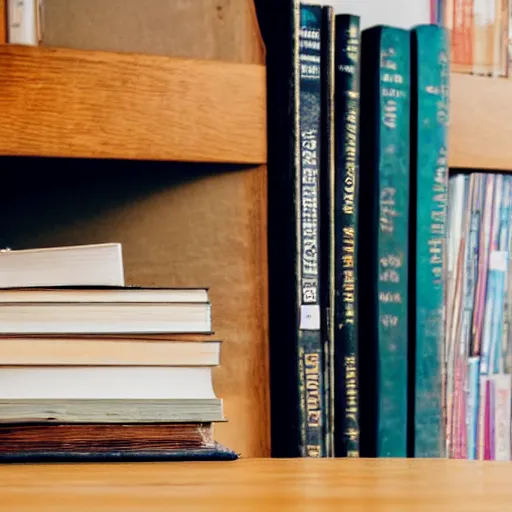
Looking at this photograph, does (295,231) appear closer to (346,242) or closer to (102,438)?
(346,242)

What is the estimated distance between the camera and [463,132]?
102 centimetres

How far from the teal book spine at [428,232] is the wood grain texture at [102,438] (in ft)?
1.01

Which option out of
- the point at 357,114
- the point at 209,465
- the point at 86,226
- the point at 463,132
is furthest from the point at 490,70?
the point at 209,465

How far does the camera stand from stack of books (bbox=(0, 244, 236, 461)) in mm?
673

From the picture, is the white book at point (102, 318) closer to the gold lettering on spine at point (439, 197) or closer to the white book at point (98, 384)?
the white book at point (98, 384)

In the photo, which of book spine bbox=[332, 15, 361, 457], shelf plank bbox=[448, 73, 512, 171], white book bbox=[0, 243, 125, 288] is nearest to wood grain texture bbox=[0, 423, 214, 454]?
white book bbox=[0, 243, 125, 288]

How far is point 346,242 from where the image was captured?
2.95 ft

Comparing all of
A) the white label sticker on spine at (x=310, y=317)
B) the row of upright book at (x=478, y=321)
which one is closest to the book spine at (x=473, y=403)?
the row of upright book at (x=478, y=321)

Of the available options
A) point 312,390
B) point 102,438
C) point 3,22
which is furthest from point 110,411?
point 3,22

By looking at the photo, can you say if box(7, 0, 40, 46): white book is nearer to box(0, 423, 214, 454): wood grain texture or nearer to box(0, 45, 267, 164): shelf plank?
box(0, 45, 267, 164): shelf plank

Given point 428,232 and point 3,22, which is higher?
point 3,22

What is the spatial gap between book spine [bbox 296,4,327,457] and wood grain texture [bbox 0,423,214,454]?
19cm

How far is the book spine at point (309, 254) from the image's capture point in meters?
0.87

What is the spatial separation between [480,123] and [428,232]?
0.17m
